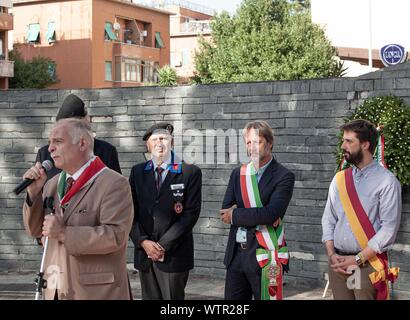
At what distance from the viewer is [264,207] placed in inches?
232

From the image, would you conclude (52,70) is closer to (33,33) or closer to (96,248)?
(33,33)

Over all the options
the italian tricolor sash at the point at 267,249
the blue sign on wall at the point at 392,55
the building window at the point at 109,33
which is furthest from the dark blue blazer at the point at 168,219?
the building window at the point at 109,33

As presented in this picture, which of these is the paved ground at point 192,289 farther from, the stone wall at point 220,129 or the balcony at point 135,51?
the balcony at point 135,51

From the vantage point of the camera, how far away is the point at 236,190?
242 inches

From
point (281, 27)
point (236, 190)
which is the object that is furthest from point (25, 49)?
point (236, 190)

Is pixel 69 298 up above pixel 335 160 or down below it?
below

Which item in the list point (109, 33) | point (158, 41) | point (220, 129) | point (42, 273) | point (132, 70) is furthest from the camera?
point (158, 41)

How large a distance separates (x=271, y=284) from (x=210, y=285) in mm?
3540

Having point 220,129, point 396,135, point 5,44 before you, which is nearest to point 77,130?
point 396,135

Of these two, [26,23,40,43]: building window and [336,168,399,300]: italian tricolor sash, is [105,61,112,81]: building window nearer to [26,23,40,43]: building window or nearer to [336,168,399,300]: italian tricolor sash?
[26,23,40,43]: building window

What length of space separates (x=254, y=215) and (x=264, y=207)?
0.11 m

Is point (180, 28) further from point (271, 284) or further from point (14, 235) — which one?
point (271, 284)

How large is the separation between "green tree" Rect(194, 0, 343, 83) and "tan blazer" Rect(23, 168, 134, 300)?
30.2 meters

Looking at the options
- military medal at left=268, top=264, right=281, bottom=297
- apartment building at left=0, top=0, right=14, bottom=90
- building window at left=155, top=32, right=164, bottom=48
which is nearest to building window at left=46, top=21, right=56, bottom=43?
apartment building at left=0, top=0, right=14, bottom=90
